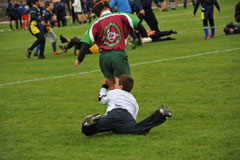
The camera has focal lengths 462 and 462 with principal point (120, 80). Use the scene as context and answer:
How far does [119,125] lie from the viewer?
6477 mm

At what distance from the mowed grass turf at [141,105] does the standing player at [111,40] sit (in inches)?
36.0

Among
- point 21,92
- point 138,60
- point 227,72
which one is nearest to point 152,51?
point 138,60

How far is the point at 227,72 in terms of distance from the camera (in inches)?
431

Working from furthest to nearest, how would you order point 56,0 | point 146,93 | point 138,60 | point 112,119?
point 56,0
point 138,60
point 146,93
point 112,119

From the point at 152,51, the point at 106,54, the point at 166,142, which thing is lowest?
the point at 152,51

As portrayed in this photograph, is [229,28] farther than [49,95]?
Yes

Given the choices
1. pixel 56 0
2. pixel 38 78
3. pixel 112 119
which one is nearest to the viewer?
pixel 112 119

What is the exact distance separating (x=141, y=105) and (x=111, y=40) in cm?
158

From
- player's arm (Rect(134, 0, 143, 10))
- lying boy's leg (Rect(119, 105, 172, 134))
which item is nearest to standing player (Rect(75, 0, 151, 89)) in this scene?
lying boy's leg (Rect(119, 105, 172, 134))

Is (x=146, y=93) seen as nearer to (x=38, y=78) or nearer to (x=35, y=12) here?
(x=38, y=78)

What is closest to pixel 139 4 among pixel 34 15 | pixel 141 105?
pixel 34 15

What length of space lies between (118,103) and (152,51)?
380 inches

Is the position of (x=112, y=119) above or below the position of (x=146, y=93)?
above

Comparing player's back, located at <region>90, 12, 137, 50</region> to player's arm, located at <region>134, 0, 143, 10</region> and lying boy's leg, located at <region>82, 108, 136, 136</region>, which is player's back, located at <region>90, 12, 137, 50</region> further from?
player's arm, located at <region>134, 0, 143, 10</region>
